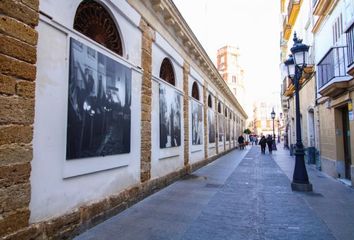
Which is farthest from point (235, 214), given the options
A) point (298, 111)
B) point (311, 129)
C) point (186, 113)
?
point (311, 129)

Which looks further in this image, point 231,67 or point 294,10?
point 231,67

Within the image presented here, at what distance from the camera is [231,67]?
7231 centimetres

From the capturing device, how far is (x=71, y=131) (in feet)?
15.2

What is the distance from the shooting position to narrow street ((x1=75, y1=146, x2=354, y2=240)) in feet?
15.6

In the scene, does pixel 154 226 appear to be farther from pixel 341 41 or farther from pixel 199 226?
pixel 341 41

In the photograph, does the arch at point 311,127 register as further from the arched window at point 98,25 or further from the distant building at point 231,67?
the distant building at point 231,67

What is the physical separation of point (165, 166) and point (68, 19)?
531 cm

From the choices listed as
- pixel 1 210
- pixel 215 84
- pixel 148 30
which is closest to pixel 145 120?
pixel 148 30

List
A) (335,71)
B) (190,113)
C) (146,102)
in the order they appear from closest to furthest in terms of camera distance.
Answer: (146,102) → (335,71) → (190,113)

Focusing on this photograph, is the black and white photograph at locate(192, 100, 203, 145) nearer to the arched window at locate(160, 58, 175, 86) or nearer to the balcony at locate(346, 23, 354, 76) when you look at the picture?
the arched window at locate(160, 58, 175, 86)

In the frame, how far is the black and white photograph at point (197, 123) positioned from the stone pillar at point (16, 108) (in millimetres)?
8944

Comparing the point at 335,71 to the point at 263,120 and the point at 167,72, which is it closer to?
the point at 167,72

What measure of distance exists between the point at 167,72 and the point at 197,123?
12.6 ft

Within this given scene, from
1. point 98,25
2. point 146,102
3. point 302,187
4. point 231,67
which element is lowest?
point 302,187
